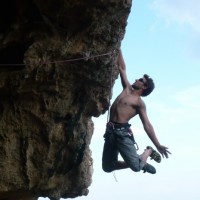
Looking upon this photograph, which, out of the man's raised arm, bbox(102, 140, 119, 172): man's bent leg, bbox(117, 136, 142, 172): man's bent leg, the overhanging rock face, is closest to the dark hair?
the man's raised arm

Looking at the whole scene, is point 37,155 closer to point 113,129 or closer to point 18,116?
point 18,116

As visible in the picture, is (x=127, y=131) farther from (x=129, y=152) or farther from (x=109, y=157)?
(x=109, y=157)

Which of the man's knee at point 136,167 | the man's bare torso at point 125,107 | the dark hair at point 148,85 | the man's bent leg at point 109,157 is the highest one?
the dark hair at point 148,85

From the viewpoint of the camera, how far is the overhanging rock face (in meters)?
6.70

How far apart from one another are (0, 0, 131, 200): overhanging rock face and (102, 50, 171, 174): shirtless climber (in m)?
0.39

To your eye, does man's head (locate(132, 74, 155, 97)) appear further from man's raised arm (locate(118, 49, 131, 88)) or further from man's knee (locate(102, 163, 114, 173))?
man's knee (locate(102, 163, 114, 173))

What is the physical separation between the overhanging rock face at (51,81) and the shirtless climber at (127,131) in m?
0.39

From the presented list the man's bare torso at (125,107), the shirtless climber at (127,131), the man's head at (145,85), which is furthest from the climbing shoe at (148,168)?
the man's head at (145,85)

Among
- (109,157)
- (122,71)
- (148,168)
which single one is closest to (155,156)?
(148,168)

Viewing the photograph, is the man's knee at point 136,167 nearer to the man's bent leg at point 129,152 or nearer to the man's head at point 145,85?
the man's bent leg at point 129,152

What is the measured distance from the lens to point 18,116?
24.4 ft

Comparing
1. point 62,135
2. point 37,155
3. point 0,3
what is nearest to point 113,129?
point 62,135

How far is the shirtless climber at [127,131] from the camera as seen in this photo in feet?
25.8

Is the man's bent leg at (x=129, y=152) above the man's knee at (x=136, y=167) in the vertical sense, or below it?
above
